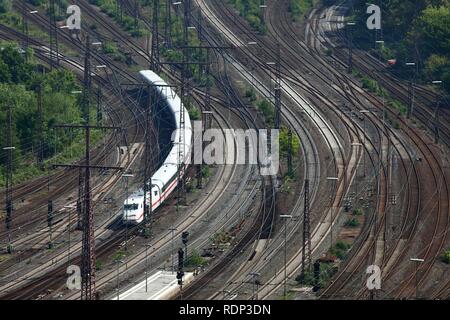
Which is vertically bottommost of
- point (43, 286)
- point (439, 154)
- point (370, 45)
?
point (43, 286)

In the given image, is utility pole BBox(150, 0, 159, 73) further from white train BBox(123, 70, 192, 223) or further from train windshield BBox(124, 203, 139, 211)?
train windshield BBox(124, 203, 139, 211)

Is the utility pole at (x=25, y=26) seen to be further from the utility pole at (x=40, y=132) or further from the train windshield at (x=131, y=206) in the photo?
the train windshield at (x=131, y=206)

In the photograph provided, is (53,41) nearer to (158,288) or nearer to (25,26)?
(25,26)

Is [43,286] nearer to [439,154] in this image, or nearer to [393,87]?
[439,154]

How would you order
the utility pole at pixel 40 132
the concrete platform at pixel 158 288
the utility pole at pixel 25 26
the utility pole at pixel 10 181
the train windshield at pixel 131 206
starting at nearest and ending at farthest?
the concrete platform at pixel 158 288 → the train windshield at pixel 131 206 → the utility pole at pixel 10 181 → the utility pole at pixel 40 132 → the utility pole at pixel 25 26

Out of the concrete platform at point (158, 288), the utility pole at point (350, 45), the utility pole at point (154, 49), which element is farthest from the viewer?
the utility pole at point (350, 45)

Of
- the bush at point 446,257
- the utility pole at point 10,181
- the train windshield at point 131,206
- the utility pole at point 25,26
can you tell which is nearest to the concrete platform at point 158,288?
the train windshield at point 131,206

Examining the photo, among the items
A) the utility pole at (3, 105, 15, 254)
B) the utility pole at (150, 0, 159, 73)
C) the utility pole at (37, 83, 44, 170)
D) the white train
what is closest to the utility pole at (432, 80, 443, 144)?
the white train

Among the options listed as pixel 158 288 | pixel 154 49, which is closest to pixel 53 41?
pixel 154 49
